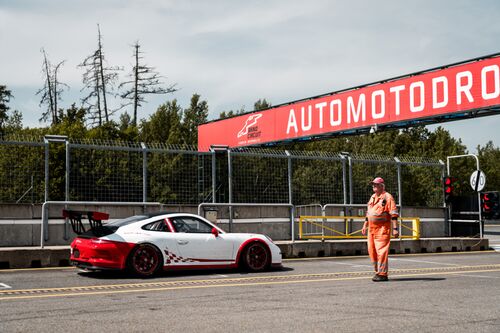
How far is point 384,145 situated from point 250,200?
36.4 m

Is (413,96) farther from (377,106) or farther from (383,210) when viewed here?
(383,210)

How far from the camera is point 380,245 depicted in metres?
11.0

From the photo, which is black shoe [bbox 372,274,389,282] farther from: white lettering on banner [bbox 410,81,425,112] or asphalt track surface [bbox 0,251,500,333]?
white lettering on banner [bbox 410,81,425,112]

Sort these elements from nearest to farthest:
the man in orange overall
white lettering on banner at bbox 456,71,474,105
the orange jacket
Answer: the man in orange overall, the orange jacket, white lettering on banner at bbox 456,71,474,105

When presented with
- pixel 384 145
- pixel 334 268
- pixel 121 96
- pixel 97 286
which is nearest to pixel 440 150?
pixel 384 145

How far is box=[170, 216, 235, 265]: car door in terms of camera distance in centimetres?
1166

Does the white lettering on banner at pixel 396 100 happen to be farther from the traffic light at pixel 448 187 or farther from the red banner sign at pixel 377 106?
the traffic light at pixel 448 187

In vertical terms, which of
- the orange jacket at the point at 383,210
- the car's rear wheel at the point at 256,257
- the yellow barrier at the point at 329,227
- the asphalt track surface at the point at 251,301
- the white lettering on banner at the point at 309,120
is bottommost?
the asphalt track surface at the point at 251,301

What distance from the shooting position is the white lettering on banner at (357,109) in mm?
25656

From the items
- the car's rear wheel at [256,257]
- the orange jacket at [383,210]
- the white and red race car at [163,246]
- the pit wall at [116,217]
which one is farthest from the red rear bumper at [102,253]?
the orange jacket at [383,210]

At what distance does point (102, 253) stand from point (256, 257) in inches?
A: 129

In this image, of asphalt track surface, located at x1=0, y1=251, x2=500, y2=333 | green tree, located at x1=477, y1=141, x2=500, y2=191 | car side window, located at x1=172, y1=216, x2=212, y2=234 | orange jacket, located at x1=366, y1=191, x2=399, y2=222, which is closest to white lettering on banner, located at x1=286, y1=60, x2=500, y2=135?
asphalt track surface, located at x1=0, y1=251, x2=500, y2=333

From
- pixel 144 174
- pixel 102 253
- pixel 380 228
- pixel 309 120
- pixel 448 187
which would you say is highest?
pixel 309 120

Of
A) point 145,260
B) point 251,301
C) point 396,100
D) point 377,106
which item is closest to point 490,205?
point 396,100
